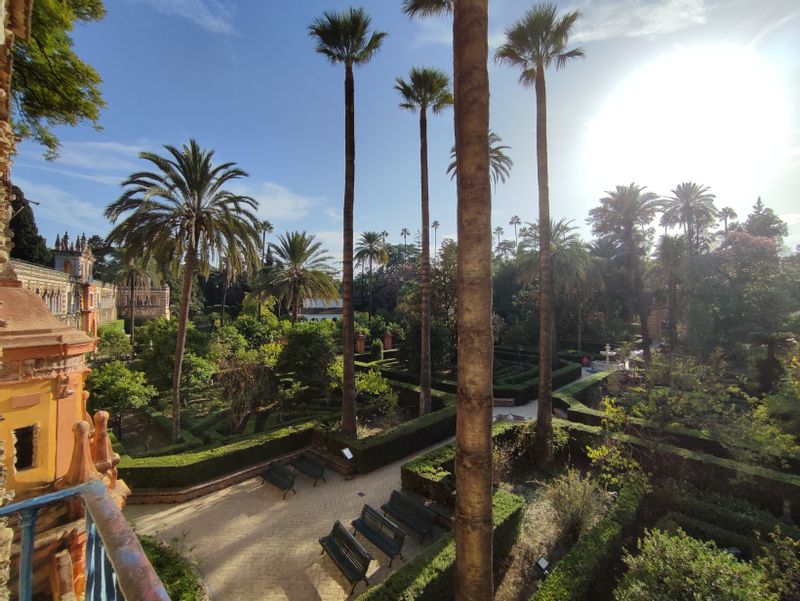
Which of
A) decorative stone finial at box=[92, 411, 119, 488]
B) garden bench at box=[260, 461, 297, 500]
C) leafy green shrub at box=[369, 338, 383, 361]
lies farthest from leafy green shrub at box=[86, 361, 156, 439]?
leafy green shrub at box=[369, 338, 383, 361]

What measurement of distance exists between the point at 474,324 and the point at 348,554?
241 inches

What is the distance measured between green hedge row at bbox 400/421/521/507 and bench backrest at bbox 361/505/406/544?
7.07 feet

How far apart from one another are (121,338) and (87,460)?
2483 cm

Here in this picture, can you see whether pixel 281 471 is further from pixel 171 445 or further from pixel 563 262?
pixel 563 262

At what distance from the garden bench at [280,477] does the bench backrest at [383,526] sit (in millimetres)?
2985

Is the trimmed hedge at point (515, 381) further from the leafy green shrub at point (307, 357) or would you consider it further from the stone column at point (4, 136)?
the stone column at point (4, 136)

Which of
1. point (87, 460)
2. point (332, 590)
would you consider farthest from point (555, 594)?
point (87, 460)

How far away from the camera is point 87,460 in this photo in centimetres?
521

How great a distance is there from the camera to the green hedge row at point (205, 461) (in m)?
11.0

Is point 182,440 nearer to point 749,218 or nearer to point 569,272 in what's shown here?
point 569,272

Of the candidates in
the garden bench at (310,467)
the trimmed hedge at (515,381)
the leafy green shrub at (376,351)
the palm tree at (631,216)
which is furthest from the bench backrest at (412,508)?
the palm tree at (631,216)

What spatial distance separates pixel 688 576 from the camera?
224 inches

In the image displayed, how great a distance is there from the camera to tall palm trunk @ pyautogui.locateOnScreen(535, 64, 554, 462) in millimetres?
12578

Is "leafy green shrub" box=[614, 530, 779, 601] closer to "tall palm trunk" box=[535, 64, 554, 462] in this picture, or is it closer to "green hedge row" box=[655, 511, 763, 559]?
"green hedge row" box=[655, 511, 763, 559]
